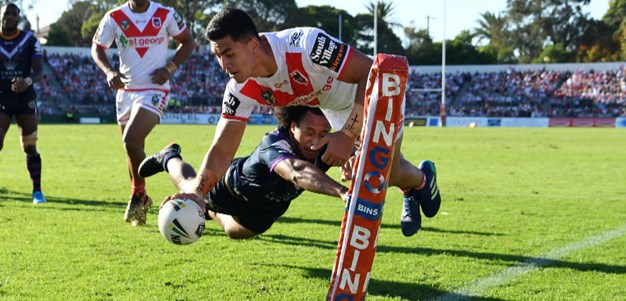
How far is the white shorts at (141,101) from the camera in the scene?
848 cm

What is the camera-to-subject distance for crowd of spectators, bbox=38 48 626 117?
5236 centimetres

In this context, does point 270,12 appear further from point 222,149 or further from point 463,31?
point 222,149

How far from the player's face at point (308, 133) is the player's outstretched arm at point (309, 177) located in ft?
1.67

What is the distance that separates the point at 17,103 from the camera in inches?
383

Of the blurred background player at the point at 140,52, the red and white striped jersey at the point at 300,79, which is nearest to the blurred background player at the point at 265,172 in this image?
the red and white striped jersey at the point at 300,79

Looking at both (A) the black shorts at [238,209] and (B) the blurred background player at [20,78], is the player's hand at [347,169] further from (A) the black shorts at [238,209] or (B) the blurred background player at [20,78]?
(B) the blurred background player at [20,78]

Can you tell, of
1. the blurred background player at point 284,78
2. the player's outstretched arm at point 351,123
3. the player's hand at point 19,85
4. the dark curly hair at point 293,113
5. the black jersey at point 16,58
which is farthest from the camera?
the black jersey at point 16,58

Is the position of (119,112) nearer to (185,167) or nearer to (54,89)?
(185,167)

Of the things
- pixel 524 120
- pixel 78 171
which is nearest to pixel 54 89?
pixel 524 120

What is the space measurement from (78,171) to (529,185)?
8.51 meters

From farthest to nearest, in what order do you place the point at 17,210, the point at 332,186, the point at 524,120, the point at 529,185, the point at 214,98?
the point at 214,98 → the point at 524,120 → the point at 529,185 → the point at 17,210 → the point at 332,186

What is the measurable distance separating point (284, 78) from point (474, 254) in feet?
8.11

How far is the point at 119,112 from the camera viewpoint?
880 cm

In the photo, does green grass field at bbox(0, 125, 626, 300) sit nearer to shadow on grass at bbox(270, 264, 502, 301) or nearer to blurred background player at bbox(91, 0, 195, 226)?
shadow on grass at bbox(270, 264, 502, 301)
